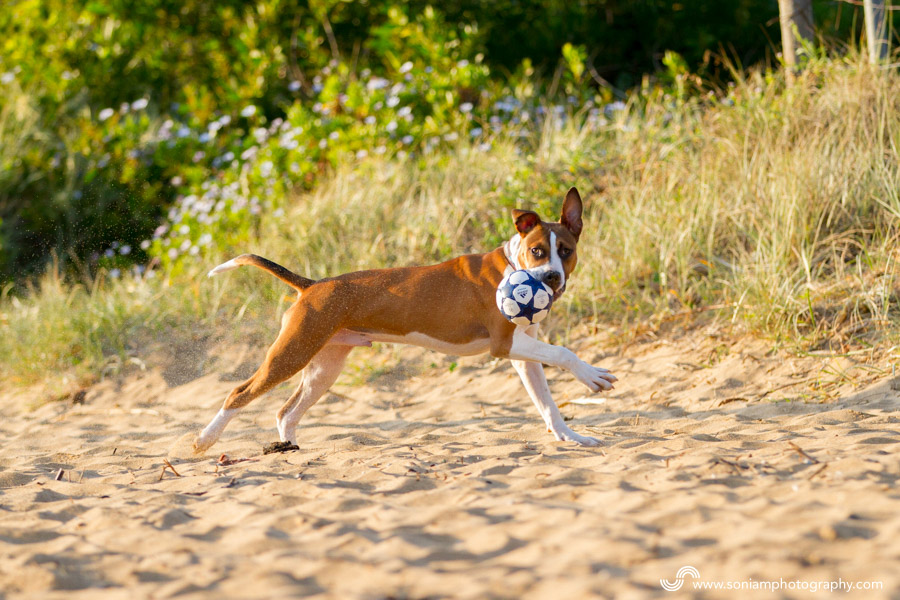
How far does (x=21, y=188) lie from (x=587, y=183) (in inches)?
281

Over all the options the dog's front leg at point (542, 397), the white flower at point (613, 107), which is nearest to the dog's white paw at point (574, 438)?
the dog's front leg at point (542, 397)

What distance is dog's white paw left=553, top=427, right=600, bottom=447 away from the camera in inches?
197

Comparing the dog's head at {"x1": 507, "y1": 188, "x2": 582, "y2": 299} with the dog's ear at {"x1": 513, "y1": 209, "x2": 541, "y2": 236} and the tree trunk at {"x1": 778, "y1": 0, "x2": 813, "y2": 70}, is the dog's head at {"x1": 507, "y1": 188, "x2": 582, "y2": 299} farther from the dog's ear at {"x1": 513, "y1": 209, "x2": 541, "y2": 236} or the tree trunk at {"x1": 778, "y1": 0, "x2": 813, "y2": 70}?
the tree trunk at {"x1": 778, "y1": 0, "x2": 813, "y2": 70}

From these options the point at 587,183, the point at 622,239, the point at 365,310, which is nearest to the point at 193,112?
the point at 587,183

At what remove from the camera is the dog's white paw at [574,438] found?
16.5 ft

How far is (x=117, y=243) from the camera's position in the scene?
1144cm

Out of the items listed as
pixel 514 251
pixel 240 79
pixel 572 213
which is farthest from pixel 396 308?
pixel 240 79

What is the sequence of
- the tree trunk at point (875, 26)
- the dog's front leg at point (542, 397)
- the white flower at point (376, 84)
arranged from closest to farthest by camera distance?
1. the dog's front leg at point (542, 397)
2. the tree trunk at point (875, 26)
3. the white flower at point (376, 84)

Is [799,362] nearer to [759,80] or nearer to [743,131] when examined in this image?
[743,131]

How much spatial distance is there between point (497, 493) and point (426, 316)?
1498 millimetres

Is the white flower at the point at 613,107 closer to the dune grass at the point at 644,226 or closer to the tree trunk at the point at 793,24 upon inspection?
the dune grass at the point at 644,226

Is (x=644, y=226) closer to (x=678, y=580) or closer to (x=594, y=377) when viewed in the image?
(x=594, y=377)

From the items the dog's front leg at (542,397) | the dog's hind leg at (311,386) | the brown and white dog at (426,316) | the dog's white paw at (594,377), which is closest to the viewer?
the dog's white paw at (594,377)

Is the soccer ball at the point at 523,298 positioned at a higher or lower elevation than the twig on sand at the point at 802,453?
higher
